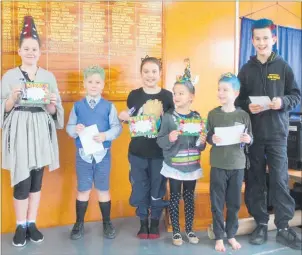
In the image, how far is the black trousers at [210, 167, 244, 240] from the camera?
282cm

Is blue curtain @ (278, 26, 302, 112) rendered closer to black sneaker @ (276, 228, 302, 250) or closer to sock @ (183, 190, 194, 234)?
black sneaker @ (276, 228, 302, 250)

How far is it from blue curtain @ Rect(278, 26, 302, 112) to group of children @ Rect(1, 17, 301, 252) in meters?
1.86

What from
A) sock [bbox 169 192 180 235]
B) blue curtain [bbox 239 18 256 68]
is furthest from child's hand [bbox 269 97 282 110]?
blue curtain [bbox 239 18 256 68]

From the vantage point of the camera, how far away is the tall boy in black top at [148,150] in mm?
2951

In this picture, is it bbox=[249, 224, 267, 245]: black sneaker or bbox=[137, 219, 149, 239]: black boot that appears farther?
bbox=[137, 219, 149, 239]: black boot

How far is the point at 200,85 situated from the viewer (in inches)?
152

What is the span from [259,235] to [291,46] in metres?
2.78

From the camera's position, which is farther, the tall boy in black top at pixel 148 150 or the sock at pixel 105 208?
the sock at pixel 105 208

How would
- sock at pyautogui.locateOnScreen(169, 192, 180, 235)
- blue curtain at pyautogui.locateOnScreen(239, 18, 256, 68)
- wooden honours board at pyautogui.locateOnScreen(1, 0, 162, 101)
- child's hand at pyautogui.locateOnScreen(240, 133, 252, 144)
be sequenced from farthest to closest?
blue curtain at pyautogui.locateOnScreen(239, 18, 256, 68)
wooden honours board at pyautogui.locateOnScreen(1, 0, 162, 101)
sock at pyautogui.locateOnScreen(169, 192, 180, 235)
child's hand at pyautogui.locateOnScreen(240, 133, 252, 144)

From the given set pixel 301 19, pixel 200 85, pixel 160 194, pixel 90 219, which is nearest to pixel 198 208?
pixel 160 194

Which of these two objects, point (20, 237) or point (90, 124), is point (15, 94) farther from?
point (20, 237)

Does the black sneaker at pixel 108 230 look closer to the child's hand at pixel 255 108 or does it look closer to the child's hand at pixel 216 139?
the child's hand at pixel 216 139

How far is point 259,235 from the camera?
3.03 m

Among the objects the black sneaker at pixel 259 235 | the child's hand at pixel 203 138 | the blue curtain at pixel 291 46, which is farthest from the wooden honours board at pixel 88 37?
the blue curtain at pixel 291 46
